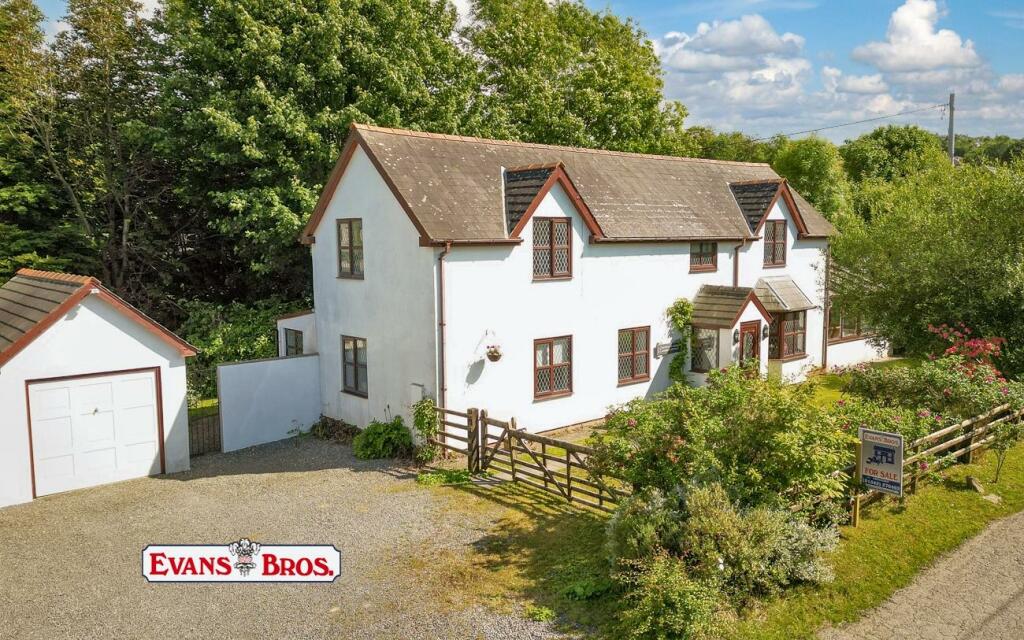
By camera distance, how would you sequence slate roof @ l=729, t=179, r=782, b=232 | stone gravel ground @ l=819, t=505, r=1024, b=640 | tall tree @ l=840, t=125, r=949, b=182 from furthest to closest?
tall tree @ l=840, t=125, r=949, b=182 → slate roof @ l=729, t=179, r=782, b=232 → stone gravel ground @ l=819, t=505, r=1024, b=640

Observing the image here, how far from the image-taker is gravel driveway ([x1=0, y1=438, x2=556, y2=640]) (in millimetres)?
10164

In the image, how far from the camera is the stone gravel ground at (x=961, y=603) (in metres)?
9.55

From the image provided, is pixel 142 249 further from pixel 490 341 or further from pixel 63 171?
pixel 490 341

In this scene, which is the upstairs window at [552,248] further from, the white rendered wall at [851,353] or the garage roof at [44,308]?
the white rendered wall at [851,353]

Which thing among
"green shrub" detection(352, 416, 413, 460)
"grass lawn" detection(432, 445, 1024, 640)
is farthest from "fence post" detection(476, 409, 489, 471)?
"green shrub" detection(352, 416, 413, 460)

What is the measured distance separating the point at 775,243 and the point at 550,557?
59.6 ft

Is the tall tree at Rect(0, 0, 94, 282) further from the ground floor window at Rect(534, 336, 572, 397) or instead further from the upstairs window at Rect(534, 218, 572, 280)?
the ground floor window at Rect(534, 336, 572, 397)

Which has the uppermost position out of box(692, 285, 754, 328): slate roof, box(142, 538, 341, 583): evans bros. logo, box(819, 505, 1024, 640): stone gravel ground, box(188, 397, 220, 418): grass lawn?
box(692, 285, 754, 328): slate roof

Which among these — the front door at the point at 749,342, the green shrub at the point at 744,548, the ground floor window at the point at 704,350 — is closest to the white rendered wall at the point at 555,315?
the ground floor window at the point at 704,350

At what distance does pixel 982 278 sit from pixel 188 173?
26938 millimetres

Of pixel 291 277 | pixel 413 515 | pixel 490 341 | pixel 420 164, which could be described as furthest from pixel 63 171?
pixel 413 515

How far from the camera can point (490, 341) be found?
18.4 meters

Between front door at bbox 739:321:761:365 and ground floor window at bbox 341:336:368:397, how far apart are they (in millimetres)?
11675

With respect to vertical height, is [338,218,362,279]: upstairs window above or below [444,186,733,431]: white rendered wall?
above
